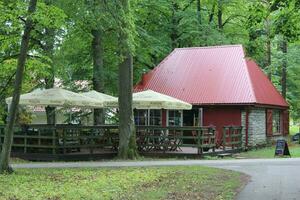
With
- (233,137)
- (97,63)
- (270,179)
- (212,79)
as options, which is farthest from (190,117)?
(270,179)

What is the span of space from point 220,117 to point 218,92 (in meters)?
1.35

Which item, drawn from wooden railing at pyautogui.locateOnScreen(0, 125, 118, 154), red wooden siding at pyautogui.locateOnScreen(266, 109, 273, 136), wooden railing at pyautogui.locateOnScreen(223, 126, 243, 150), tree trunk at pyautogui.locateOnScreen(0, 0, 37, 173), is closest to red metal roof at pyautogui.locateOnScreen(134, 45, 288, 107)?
red wooden siding at pyautogui.locateOnScreen(266, 109, 273, 136)

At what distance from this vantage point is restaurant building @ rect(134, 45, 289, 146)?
2805cm

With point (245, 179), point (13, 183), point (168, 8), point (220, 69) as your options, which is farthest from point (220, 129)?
point (13, 183)

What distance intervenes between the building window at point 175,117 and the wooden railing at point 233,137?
385cm

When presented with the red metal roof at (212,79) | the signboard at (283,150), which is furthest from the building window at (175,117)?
the signboard at (283,150)

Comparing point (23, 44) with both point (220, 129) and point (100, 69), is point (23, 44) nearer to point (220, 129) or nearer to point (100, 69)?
point (100, 69)

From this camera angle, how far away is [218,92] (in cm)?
2866

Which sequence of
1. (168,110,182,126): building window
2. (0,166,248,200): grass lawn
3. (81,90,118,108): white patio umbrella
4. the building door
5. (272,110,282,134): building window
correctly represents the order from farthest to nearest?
(272,110,282,134): building window < (168,110,182,126): building window < the building door < (81,90,118,108): white patio umbrella < (0,166,248,200): grass lawn

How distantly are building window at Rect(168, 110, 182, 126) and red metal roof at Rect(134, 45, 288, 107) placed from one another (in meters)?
0.90

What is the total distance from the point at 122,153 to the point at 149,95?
12.9 ft

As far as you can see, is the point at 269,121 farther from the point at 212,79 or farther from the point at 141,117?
the point at 141,117

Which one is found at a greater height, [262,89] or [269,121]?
[262,89]

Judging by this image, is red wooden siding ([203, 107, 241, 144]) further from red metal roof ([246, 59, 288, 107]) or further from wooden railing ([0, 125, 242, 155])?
wooden railing ([0, 125, 242, 155])
